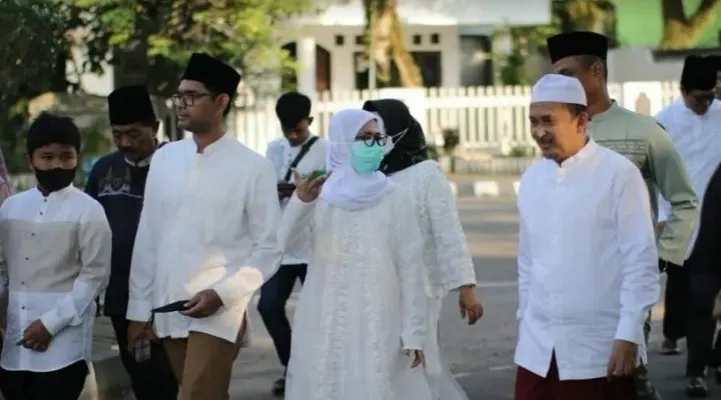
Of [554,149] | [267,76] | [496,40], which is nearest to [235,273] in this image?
[554,149]

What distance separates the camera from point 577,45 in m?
6.50

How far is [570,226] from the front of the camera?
5.50 meters

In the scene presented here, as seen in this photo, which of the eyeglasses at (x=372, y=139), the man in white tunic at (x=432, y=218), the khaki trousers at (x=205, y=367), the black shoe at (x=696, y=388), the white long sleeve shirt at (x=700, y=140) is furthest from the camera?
the white long sleeve shirt at (x=700, y=140)

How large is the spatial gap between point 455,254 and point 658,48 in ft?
92.8

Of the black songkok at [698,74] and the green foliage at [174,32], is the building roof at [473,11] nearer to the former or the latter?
the green foliage at [174,32]

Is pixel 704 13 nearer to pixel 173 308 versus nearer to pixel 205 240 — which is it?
pixel 205 240

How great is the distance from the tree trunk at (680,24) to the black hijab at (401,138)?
27.4 meters

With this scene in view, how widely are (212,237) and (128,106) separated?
1.19m

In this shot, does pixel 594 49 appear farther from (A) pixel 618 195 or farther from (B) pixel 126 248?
(B) pixel 126 248

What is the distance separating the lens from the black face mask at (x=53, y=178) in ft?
21.0

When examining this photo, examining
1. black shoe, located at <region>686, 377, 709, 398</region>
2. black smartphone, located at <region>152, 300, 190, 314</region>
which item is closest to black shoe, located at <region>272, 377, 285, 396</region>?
black shoe, located at <region>686, 377, 709, 398</region>

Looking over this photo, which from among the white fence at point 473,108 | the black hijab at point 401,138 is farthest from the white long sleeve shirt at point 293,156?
the white fence at point 473,108

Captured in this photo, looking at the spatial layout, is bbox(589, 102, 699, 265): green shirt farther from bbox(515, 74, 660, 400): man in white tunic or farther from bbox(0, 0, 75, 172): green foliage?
bbox(0, 0, 75, 172): green foliage

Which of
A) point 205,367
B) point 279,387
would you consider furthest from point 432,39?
point 205,367
